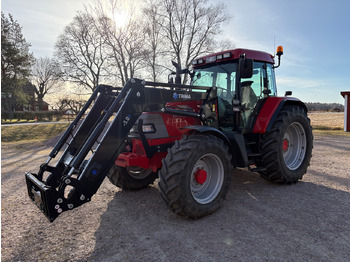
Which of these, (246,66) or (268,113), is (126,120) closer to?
(246,66)

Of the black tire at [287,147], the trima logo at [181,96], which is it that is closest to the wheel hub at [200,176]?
the trima logo at [181,96]

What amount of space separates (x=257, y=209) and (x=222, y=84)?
2.27m

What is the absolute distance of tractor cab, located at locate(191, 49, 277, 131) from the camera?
14.5ft

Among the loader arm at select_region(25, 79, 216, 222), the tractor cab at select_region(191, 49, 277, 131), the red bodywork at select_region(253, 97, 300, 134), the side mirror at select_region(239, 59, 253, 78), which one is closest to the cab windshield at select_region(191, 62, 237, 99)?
the tractor cab at select_region(191, 49, 277, 131)

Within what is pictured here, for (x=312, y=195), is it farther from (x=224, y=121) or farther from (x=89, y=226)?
(x=89, y=226)

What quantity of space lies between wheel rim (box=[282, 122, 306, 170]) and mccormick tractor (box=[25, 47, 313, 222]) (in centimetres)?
2

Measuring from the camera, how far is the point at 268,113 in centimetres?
464

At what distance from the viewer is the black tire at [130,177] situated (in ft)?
13.9

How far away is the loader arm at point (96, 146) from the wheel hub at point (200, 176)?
981mm

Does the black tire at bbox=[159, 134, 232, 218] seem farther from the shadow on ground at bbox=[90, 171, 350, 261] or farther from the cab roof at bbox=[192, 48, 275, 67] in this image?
the cab roof at bbox=[192, 48, 275, 67]

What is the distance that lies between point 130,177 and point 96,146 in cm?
131

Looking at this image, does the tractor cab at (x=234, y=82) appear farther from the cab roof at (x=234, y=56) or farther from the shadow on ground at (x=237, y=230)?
the shadow on ground at (x=237, y=230)

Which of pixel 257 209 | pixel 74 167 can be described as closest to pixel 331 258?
pixel 257 209

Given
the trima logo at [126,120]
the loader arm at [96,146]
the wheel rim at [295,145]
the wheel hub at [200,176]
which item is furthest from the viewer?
the wheel rim at [295,145]
